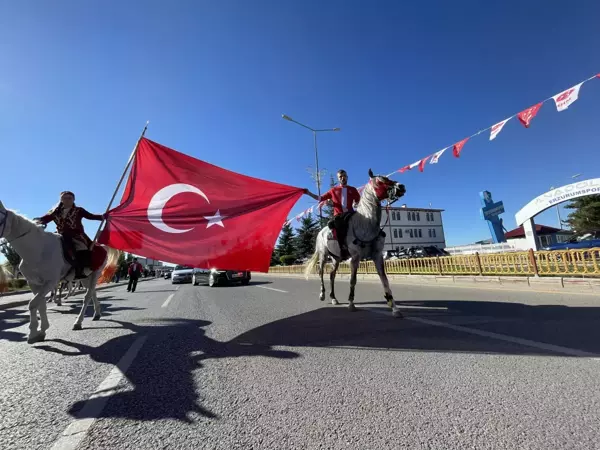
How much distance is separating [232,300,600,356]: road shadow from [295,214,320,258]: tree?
4999cm

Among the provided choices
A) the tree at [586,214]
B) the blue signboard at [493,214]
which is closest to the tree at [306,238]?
the blue signboard at [493,214]

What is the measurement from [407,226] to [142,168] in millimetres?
71387

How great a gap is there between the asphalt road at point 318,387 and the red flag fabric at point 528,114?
19.8 ft

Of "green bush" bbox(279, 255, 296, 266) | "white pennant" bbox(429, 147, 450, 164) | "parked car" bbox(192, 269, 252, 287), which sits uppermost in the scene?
"white pennant" bbox(429, 147, 450, 164)

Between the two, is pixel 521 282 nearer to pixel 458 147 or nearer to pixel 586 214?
pixel 458 147

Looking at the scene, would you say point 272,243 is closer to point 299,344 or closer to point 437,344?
point 299,344

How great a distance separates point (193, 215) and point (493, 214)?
116 ft

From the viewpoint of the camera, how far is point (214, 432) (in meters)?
1.98

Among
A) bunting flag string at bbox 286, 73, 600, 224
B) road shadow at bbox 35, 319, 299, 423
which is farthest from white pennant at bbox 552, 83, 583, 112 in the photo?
road shadow at bbox 35, 319, 299, 423

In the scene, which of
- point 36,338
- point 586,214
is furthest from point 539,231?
point 36,338

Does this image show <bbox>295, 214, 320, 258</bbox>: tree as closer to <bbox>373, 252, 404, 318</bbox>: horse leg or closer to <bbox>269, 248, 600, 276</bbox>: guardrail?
<bbox>269, 248, 600, 276</bbox>: guardrail

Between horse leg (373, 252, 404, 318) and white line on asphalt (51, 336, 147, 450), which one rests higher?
horse leg (373, 252, 404, 318)

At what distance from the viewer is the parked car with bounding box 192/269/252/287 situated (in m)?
18.1

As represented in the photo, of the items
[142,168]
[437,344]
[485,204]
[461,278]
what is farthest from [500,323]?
[485,204]
